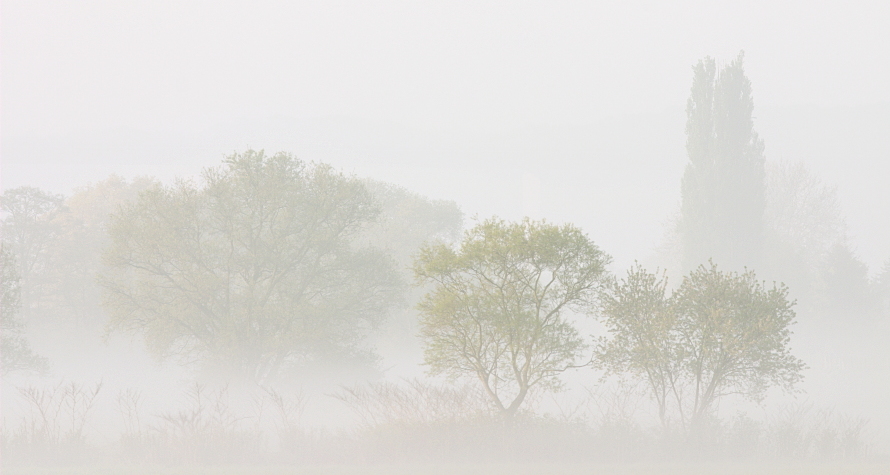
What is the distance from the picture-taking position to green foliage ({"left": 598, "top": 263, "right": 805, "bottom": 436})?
70.8 ft

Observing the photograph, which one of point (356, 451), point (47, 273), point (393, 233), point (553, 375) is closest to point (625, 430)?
point (553, 375)

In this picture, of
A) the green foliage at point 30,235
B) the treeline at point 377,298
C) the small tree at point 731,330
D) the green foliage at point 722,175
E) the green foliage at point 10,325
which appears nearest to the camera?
the small tree at point 731,330

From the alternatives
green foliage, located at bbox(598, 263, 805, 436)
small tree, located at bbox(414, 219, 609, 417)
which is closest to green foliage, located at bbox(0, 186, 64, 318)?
small tree, located at bbox(414, 219, 609, 417)

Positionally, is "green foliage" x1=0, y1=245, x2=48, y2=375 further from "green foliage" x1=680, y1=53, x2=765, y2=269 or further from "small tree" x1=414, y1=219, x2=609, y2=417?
"green foliage" x1=680, y1=53, x2=765, y2=269

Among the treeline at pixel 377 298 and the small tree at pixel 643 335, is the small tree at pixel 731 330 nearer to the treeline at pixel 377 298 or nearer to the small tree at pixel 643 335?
the treeline at pixel 377 298

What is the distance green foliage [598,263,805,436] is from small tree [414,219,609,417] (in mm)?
1330

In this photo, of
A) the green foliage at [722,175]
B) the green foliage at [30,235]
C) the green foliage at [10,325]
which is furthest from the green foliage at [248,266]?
the green foliage at [722,175]

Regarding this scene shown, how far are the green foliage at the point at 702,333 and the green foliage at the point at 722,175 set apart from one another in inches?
1780

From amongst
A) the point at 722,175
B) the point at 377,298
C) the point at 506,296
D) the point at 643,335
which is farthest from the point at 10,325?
the point at 722,175

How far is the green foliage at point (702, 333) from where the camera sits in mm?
21578

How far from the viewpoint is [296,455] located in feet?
69.3

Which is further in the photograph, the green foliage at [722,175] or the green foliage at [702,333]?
the green foliage at [722,175]

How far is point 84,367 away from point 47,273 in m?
7.42

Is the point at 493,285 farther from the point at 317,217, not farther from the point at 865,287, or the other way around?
the point at 865,287
